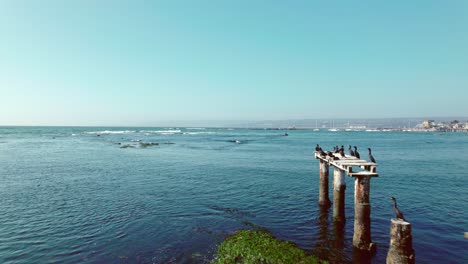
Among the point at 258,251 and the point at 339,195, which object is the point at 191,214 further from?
the point at 339,195

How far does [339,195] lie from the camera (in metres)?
17.8

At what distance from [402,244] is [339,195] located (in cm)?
713

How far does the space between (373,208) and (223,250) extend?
13107 mm

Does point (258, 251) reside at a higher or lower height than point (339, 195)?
lower

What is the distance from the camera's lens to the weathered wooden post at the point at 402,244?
35.1 feet

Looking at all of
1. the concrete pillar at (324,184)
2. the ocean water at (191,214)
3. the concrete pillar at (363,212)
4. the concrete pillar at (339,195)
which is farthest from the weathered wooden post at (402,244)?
the concrete pillar at (324,184)

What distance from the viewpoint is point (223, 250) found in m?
13.5

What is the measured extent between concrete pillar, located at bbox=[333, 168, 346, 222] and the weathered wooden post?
22.3 feet

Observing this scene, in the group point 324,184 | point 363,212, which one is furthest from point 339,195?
point 363,212

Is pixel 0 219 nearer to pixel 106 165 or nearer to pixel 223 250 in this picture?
pixel 223 250

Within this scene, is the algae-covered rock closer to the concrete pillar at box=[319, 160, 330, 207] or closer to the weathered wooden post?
the weathered wooden post

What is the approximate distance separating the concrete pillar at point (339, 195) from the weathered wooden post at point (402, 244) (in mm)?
6783

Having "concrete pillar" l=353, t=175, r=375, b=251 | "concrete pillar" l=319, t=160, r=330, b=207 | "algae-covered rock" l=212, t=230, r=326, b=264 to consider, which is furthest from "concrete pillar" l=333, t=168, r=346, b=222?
"algae-covered rock" l=212, t=230, r=326, b=264

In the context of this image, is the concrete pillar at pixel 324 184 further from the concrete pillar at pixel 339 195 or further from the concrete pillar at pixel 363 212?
the concrete pillar at pixel 363 212
